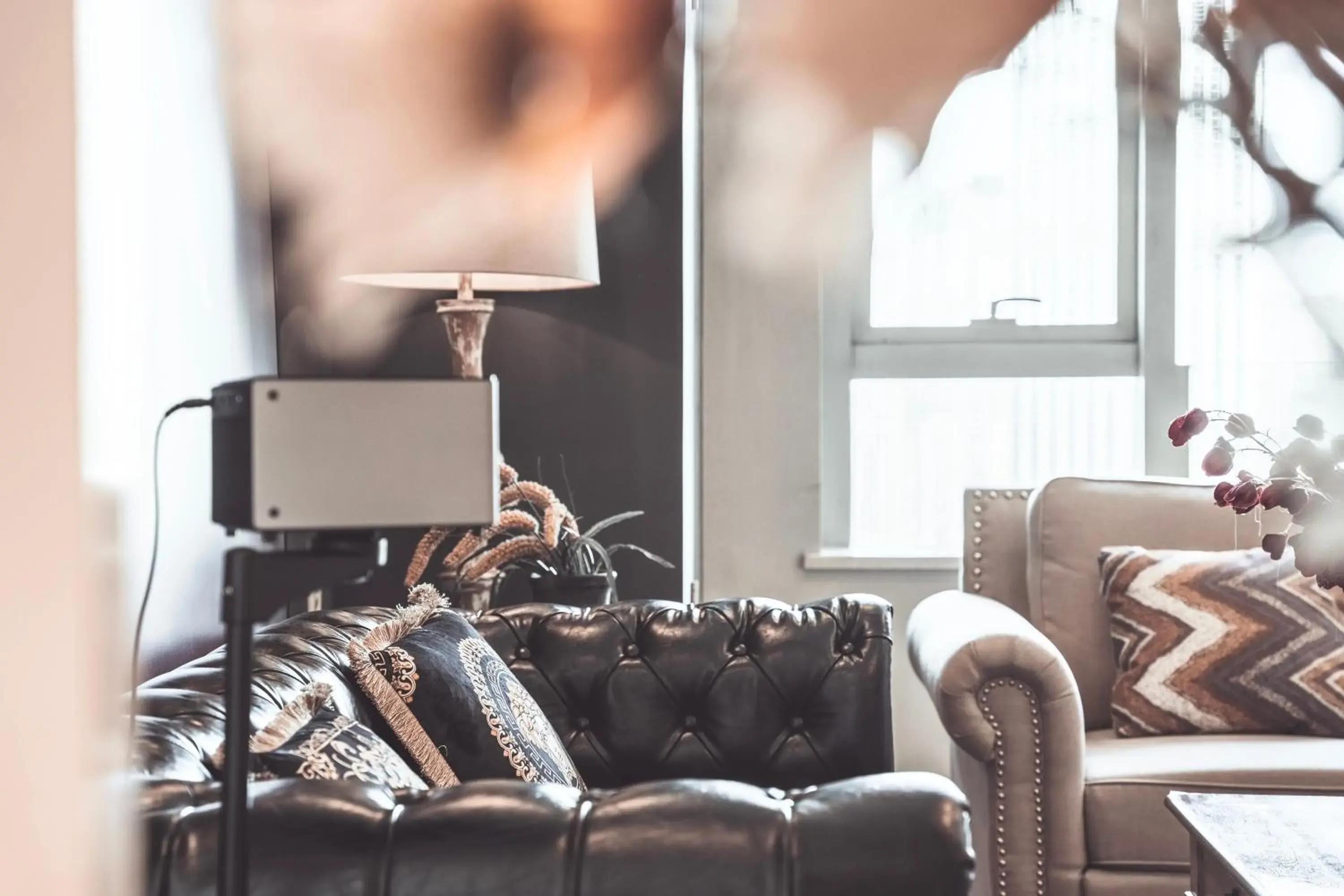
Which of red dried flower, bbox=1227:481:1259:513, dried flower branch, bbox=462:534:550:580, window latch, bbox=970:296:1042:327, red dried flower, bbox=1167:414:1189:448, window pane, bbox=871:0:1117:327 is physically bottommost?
dried flower branch, bbox=462:534:550:580

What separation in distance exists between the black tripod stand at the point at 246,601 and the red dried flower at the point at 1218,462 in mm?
724

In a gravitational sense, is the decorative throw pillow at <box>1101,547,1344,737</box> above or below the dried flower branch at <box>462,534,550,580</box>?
below

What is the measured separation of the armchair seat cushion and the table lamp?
3.49 ft

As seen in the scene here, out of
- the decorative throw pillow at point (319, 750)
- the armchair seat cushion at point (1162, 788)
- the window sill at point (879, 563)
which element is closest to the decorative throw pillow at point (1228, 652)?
the armchair seat cushion at point (1162, 788)

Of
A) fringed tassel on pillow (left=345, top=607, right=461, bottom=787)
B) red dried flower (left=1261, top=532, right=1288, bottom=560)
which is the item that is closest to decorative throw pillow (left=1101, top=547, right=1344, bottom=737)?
red dried flower (left=1261, top=532, right=1288, bottom=560)

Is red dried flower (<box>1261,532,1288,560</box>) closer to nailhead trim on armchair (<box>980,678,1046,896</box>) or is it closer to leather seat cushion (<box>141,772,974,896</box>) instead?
leather seat cushion (<box>141,772,974,896</box>)

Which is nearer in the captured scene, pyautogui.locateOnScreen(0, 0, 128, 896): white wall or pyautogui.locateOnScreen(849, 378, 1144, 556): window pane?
pyautogui.locateOnScreen(0, 0, 128, 896): white wall

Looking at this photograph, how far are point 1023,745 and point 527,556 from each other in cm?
82

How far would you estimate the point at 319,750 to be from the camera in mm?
977

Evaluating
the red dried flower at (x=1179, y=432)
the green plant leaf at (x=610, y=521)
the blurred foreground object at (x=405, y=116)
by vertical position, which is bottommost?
the green plant leaf at (x=610, y=521)

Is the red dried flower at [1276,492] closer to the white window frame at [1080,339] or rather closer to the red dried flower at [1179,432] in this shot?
the red dried flower at [1179,432]

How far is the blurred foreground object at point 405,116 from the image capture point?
0.63 meters

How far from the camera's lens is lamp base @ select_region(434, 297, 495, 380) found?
2.02 metres

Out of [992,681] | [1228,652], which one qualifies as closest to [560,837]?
[992,681]
